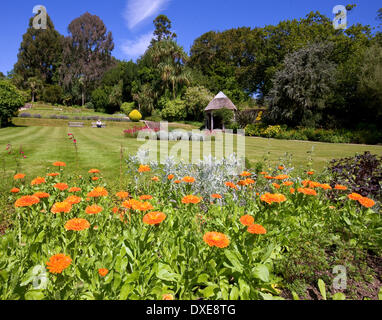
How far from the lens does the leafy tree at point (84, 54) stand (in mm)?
41028

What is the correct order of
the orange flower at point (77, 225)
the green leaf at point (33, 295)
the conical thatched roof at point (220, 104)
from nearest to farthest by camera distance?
the green leaf at point (33, 295) → the orange flower at point (77, 225) → the conical thatched roof at point (220, 104)

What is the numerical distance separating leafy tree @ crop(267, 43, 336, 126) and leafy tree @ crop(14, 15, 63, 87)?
4348 centimetres

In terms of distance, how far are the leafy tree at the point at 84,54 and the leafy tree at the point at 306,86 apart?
1373 inches

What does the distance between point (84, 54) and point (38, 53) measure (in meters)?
9.33

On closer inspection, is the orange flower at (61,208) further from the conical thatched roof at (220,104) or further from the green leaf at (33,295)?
the conical thatched roof at (220,104)

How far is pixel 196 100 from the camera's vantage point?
26062 millimetres

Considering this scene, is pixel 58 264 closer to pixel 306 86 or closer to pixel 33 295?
pixel 33 295

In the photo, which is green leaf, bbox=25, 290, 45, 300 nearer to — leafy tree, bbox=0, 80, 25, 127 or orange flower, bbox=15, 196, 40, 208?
orange flower, bbox=15, 196, 40, 208

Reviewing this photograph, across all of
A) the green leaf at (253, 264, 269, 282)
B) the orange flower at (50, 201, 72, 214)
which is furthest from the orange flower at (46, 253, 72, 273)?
the green leaf at (253, 264, 269, 282)

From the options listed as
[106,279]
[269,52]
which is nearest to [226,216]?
[106,279]

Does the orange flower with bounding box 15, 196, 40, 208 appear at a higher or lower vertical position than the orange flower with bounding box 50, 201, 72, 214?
higher

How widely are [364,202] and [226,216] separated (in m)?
1.18

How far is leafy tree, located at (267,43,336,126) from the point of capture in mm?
18688

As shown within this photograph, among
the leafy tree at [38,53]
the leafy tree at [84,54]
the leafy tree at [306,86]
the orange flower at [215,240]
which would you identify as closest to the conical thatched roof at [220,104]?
the leafy tree at [306,86]
